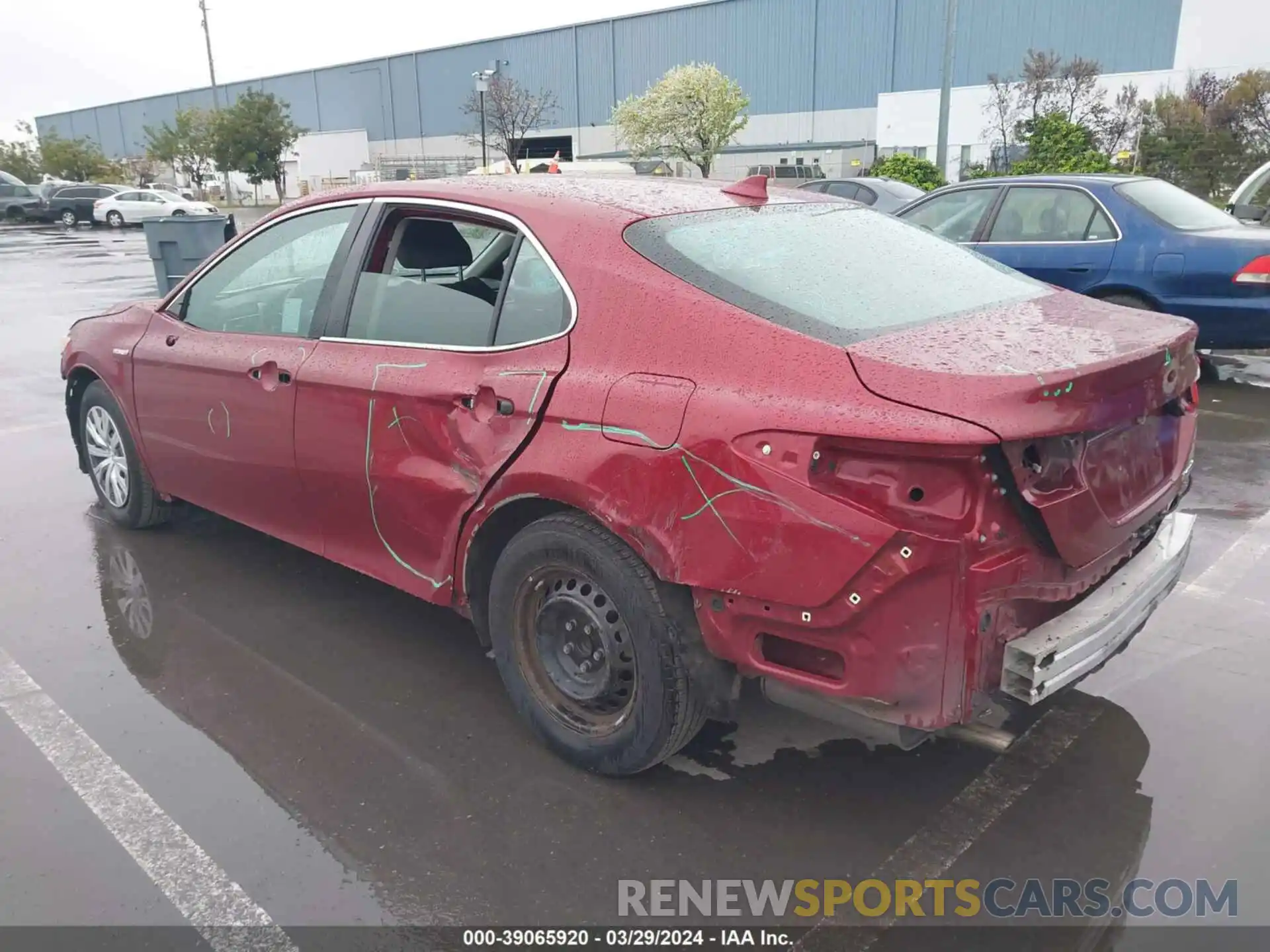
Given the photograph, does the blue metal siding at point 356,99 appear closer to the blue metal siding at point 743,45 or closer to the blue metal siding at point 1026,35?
the blue metal siding at point 743,45

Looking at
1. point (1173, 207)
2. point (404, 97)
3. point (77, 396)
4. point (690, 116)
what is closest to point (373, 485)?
point (77, 396)

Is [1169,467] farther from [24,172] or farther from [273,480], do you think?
[24,172]

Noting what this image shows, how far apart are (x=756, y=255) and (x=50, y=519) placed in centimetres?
449

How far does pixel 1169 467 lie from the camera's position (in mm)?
3053

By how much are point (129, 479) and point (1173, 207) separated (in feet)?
25.3

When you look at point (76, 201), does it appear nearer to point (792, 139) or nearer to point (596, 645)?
point (792, 139)

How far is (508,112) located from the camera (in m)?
43.4

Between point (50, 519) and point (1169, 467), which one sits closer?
point (1169, 467)

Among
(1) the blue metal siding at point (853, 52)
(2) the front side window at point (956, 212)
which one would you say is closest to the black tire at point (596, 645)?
(2) the front side window at point (956, 212)

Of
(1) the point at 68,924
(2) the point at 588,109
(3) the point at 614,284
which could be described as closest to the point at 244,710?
(1) the point at 68,924

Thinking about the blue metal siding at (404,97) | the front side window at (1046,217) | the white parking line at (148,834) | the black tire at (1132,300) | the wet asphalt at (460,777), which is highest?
the blue metal siding at (404,97)

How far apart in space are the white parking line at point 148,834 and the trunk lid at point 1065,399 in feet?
6.76

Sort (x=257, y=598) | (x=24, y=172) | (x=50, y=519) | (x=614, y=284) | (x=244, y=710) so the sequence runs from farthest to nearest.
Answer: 1. (x=24, y=172)
2. (x=50, y=519)
3. (x=257, y=598)
4. (x=244, y=710)
5. (x=614, y=284)

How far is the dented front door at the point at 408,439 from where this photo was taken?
308 cm
